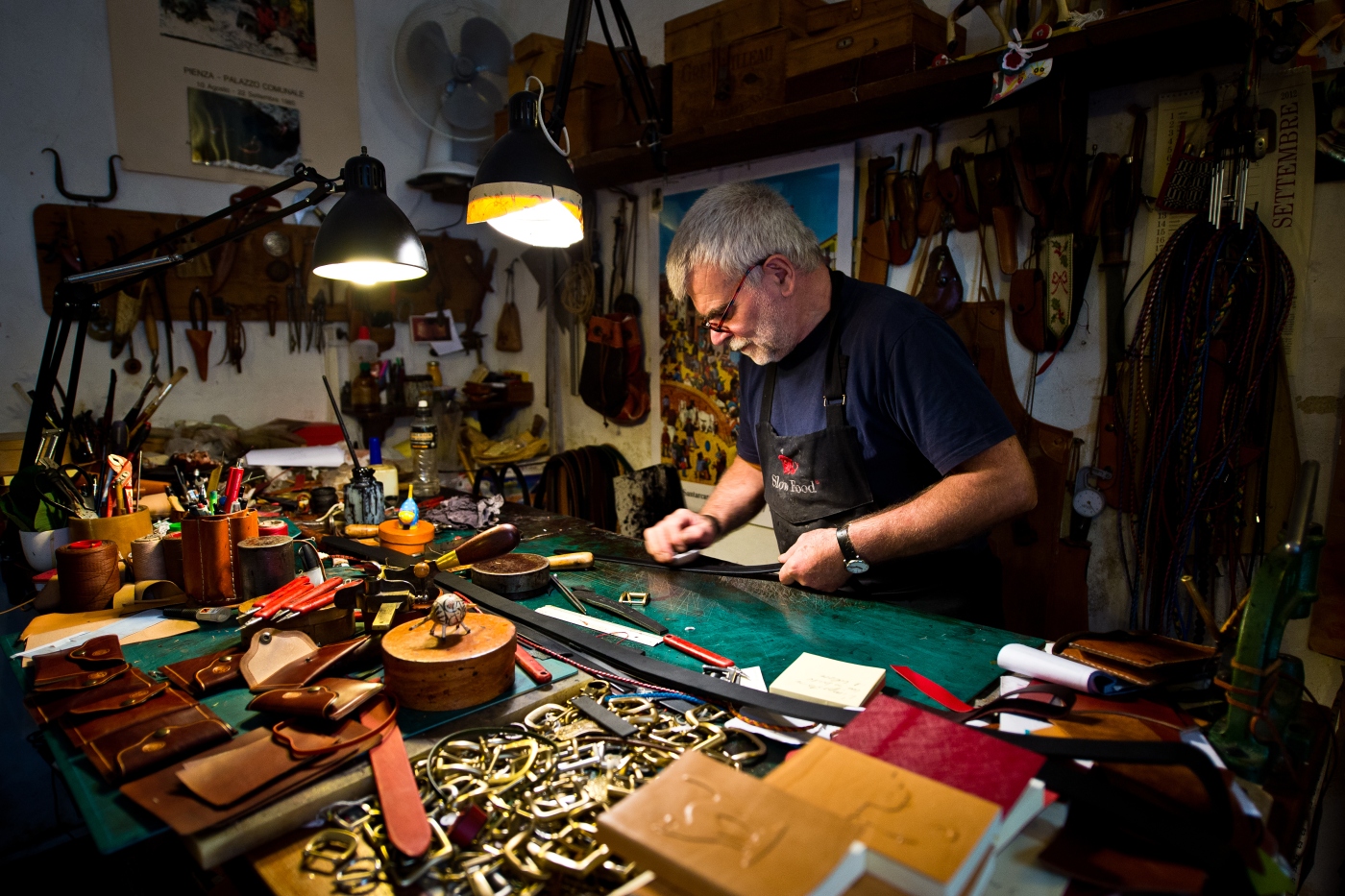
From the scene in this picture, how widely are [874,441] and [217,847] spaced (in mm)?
1843

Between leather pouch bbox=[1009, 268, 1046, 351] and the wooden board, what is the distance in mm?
2810

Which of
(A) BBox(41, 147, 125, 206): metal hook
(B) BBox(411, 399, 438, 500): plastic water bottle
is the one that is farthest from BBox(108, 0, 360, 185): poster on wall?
(B) BBox(411, 399, 438, 500): plastic water bottle

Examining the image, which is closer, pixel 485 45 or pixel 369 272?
pixel 369 272

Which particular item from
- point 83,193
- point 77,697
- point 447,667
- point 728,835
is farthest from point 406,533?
point 83,193

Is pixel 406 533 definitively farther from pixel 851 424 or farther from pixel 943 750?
pixel 943 750

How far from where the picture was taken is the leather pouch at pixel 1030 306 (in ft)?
9.86

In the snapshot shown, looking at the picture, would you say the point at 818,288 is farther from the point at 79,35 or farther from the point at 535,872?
the point at 79,35

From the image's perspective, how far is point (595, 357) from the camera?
4.91m

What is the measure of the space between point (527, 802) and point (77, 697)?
3.17 feet

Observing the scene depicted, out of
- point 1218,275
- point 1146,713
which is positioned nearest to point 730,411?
point 1218,275

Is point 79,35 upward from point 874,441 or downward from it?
upward

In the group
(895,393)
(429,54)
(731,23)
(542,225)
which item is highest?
(429,54)

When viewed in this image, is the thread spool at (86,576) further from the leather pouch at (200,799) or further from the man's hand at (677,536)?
the man's hand at (677,536)

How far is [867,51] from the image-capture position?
Result: 2973 mm
